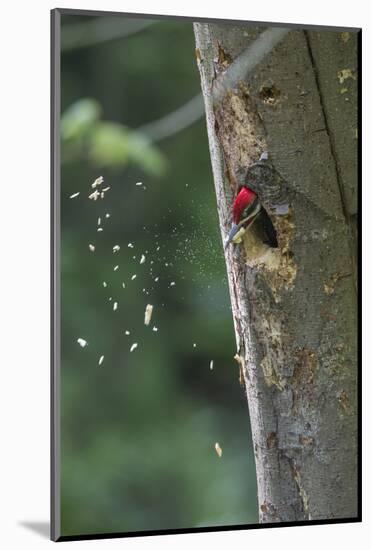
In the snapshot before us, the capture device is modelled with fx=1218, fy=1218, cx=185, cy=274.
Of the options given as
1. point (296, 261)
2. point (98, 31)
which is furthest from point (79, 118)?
point (296, 261)

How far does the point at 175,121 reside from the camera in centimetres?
278

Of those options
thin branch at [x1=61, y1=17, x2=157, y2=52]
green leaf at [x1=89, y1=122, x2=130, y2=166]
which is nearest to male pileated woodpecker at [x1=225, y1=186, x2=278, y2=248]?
green leaf at [x1=89, y1=122, x2=130, y2=166]

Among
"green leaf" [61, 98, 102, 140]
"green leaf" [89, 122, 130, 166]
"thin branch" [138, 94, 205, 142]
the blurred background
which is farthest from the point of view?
"thin branch" [138, 94, 205, 142]

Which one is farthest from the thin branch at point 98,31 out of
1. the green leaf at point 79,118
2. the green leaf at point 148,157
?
the green leaf at point 148,157

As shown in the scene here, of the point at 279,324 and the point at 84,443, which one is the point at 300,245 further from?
the point at 84,443

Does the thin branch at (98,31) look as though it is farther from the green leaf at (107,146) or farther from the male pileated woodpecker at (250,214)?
the male pileated woodpecker at (250,214)

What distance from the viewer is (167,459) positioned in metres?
3.06

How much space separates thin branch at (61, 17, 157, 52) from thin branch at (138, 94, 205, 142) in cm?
20

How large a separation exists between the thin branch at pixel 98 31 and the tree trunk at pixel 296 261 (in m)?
0.15

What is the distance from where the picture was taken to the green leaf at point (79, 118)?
231 centimetres

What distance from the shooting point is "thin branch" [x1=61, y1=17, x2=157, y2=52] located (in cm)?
254

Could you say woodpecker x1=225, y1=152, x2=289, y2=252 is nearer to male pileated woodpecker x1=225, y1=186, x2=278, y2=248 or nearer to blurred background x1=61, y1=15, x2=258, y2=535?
male pileated woodpecker x1=225, y1=186, x2=278, y2=248

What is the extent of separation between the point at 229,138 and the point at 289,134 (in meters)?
0.13

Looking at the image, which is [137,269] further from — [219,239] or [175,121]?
[175,121]
